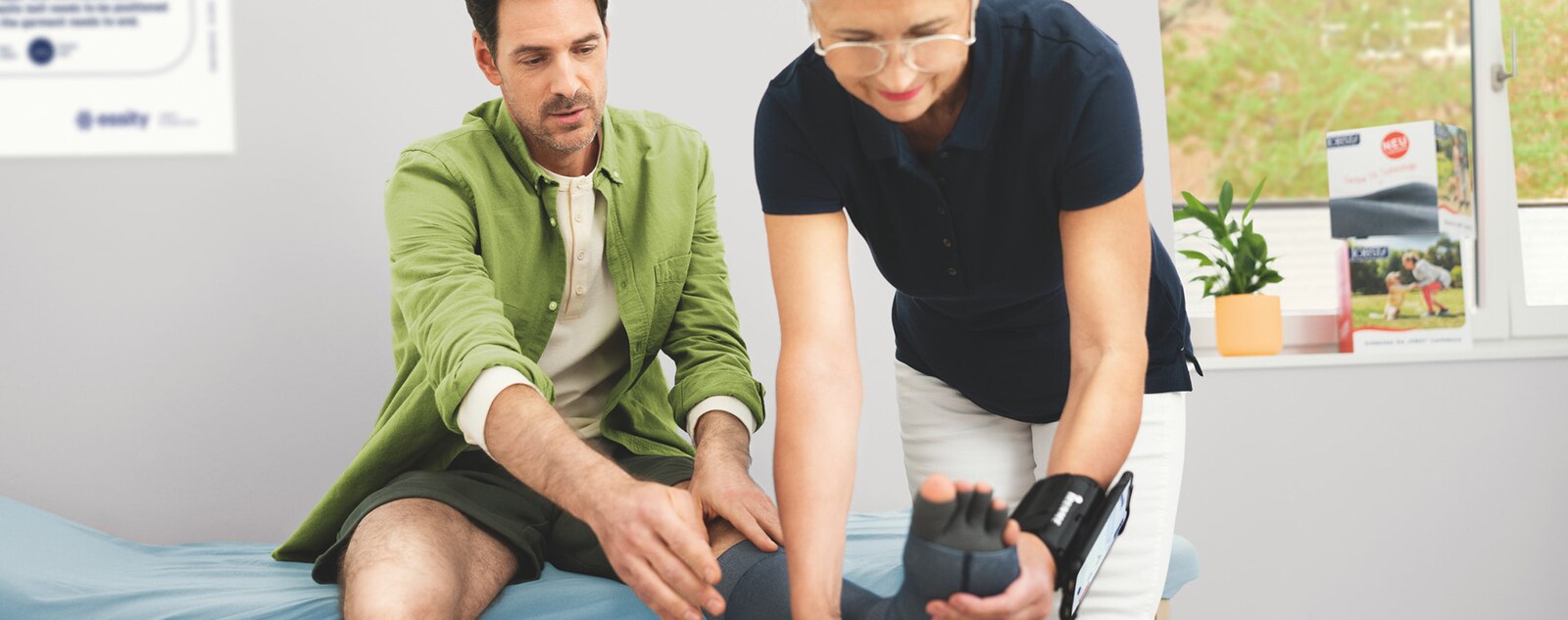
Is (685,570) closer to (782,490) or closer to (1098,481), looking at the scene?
(782,490)

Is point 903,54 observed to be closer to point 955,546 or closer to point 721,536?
point 955,546

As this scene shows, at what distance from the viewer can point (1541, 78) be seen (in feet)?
8.91

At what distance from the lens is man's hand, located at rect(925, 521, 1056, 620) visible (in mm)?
769

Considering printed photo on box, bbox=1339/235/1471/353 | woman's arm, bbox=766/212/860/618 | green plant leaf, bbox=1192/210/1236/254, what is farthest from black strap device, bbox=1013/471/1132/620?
printed photo on box, bbox=1339/235/1471/353

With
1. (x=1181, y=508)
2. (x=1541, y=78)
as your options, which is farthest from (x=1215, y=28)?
(x=1181, y=508)

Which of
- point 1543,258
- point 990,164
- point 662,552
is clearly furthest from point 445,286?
point 1543,258

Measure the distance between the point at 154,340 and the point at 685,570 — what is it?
56.3 inches

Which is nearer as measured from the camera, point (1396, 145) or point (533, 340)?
point (533, 340)

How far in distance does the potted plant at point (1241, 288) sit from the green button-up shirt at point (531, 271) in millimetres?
1254

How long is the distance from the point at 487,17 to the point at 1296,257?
202 centimetres

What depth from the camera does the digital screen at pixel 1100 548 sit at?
0.87 m

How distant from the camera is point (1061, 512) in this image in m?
0.86

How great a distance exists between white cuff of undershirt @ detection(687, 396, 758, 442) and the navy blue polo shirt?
0.39 meters

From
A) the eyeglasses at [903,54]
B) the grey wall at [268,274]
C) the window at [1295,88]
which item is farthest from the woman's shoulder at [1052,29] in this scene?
the window at [1295,88]
